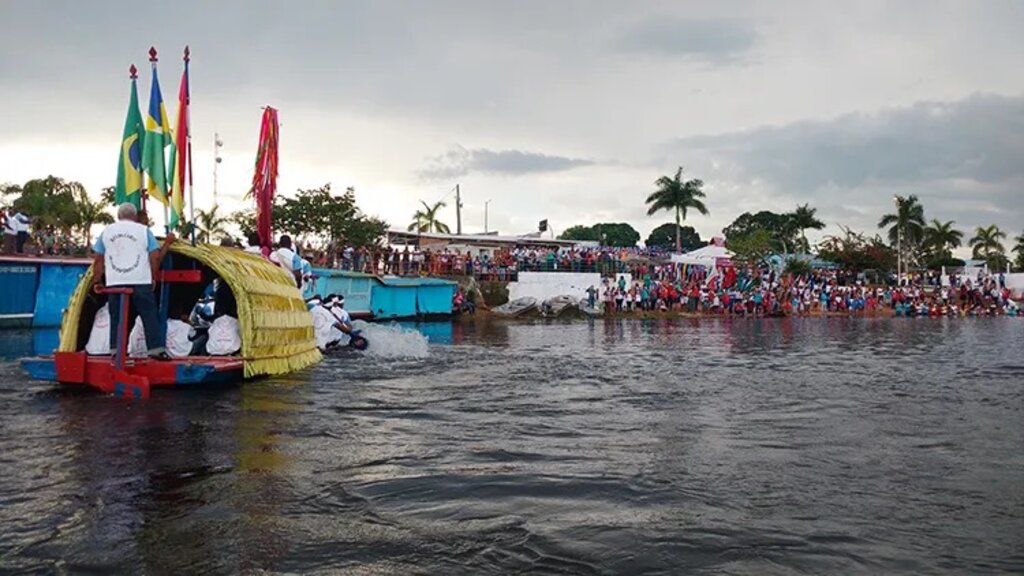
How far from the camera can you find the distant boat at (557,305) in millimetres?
39688

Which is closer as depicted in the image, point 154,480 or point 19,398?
point 154,480

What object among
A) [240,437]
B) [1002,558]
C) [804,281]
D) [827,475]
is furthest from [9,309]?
[804,281]

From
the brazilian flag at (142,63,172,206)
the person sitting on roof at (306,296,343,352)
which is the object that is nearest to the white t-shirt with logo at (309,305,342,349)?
the person sitting on roof at (306,296,343,352)

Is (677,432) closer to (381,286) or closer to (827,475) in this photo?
(827,475)

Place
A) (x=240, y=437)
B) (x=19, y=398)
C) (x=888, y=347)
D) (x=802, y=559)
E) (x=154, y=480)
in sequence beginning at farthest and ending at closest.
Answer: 1. (x=888, y=347)
2. (x=19, y=398)
3. (x=240, y=437)
4. (x=154, y=480)
5. (x=802, y=559)

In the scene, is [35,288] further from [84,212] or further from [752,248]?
[752,248]

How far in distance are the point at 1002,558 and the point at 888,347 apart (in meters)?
16.7

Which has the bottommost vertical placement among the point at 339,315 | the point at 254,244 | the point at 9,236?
the point at 339,315

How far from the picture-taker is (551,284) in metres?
43.2

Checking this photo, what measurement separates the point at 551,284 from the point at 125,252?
34.8 metres

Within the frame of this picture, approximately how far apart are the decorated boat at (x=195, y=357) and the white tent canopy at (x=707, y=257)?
42.4 meters

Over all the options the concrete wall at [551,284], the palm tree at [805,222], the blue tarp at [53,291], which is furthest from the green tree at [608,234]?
the blue tarp at [53,291]

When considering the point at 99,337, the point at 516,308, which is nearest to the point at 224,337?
the point at 99,337

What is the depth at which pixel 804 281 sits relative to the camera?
Answer: 48594 mm
